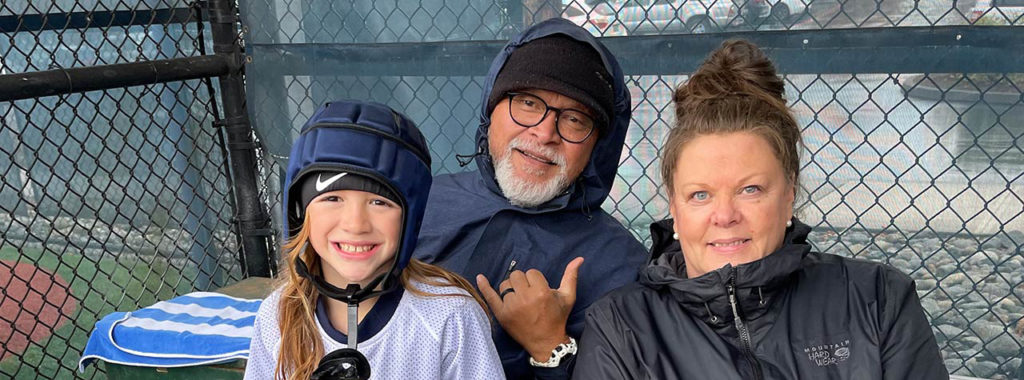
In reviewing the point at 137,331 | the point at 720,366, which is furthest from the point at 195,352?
the point at 720,366

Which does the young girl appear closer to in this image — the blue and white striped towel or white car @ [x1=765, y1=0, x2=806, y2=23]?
the blue and white striped towel

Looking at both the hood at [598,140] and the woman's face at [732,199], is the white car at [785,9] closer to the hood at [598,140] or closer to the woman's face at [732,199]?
the hood at [598,140]

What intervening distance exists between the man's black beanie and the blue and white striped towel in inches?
44.2

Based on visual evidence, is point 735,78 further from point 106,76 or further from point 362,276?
point 106,76

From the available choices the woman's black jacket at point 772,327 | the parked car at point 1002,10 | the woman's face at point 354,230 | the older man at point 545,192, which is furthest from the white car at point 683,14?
the woman's face at point 354,230

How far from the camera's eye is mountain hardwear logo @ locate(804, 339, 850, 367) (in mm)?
1668

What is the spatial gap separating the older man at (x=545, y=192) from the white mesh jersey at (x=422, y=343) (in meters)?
0.25

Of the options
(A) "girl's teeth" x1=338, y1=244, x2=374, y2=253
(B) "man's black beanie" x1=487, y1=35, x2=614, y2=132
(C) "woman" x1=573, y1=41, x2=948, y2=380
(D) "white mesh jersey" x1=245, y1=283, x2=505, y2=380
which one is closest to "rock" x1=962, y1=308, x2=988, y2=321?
(C) "woman" x1=573, y1=41, x2=948, y2=380

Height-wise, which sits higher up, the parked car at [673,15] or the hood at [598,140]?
the parked car at [673,15]

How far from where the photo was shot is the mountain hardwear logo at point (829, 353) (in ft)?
5.47

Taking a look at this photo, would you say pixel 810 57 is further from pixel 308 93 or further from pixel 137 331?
pixel 137 331

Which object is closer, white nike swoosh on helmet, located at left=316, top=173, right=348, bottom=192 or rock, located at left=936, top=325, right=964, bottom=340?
white nike swoosh on helmet, located at left=316, top=173, right=348, bottom=192

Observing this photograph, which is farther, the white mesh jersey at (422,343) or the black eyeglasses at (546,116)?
the black eyeglasses at (546,116)

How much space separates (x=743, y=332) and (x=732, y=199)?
11.0 inches
